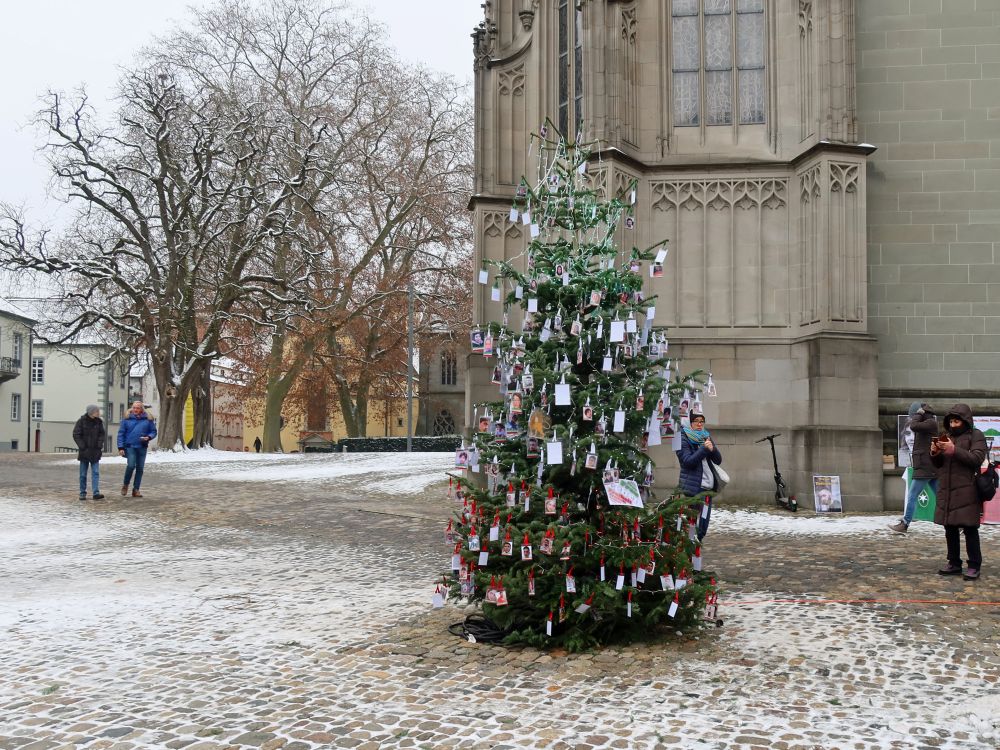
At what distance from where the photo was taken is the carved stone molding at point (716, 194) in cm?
1502

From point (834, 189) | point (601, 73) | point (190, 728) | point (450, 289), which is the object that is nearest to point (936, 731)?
point (190, 728)

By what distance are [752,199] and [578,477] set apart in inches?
402

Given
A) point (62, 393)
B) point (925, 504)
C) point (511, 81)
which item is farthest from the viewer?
point (62, 393)

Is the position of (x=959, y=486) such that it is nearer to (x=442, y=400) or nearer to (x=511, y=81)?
(x=511, y=81)

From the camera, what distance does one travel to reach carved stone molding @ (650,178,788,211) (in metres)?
15.0

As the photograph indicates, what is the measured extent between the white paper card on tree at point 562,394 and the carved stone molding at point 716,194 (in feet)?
32.3

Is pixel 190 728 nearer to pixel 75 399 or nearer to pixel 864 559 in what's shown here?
pixel 864 559

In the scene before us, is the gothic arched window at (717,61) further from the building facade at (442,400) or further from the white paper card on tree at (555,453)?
the building facade at (442,400)

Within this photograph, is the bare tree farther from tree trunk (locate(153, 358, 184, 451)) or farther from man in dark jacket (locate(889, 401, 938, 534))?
man in dark jacket (locate(889, 401, 938, 534))

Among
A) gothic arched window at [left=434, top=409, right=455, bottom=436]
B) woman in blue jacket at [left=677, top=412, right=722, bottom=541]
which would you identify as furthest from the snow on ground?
gothic arched window at [left=434, top=409, right=455, bottom=436]

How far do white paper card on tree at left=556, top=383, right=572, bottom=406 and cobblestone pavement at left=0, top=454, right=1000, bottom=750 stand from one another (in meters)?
1.56

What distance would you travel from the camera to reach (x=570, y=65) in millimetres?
15914

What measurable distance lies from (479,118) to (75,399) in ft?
195

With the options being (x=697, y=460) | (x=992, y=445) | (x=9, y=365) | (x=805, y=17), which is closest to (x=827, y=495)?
(x=992, y=445)
